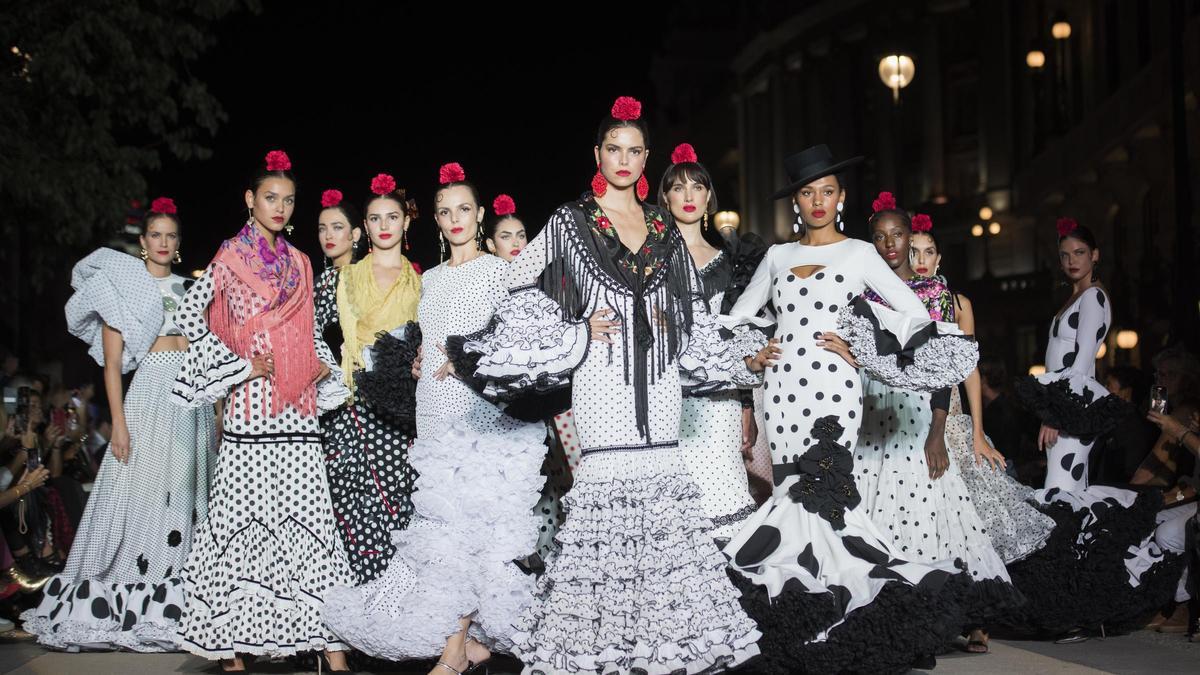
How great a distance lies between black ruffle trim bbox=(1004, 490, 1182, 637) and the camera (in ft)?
29.7

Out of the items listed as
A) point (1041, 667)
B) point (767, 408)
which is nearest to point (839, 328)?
point (767, 408)

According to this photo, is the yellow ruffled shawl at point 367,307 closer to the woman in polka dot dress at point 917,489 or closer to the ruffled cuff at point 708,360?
the ruffled cuff at point 708,360

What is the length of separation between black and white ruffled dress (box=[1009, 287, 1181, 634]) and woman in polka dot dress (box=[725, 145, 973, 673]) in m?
1.77

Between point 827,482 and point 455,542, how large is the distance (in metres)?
1.88

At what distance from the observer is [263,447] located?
8125 millimetres

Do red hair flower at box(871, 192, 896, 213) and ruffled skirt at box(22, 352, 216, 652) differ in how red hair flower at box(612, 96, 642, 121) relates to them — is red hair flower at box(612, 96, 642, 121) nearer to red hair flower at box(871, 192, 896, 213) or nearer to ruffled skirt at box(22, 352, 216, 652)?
red hair flower at box(871, 192, 896, 213)

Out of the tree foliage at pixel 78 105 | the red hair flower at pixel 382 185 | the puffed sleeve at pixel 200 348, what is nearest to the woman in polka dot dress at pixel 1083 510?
the red hair flower at pixel 382 185

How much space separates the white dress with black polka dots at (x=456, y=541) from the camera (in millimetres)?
7316

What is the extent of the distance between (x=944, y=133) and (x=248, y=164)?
35.7 meters

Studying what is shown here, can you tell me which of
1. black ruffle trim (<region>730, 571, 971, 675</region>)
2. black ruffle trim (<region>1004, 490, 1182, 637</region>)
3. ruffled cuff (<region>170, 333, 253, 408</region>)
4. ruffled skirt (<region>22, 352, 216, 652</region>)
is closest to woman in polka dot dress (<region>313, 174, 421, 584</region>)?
ruffled cuff (<region>170, 333, 253, 408</region>)

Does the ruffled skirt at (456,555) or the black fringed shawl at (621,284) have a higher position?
the black fringed shawl at (621,284)

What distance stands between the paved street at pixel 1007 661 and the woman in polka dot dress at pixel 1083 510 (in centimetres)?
24

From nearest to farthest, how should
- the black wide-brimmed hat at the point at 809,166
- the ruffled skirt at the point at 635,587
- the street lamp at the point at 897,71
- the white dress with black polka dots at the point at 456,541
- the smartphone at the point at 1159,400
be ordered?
the ruffled skirt at the point at 635,587 < the white dress with black polka dots at the point at 456,541 < the black wide-brimmed hat at the point at 809,166 < the smartphone at the point at 1159,400 < the street lamp at the point at 897,71

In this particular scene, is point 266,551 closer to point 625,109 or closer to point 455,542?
point 455,542
